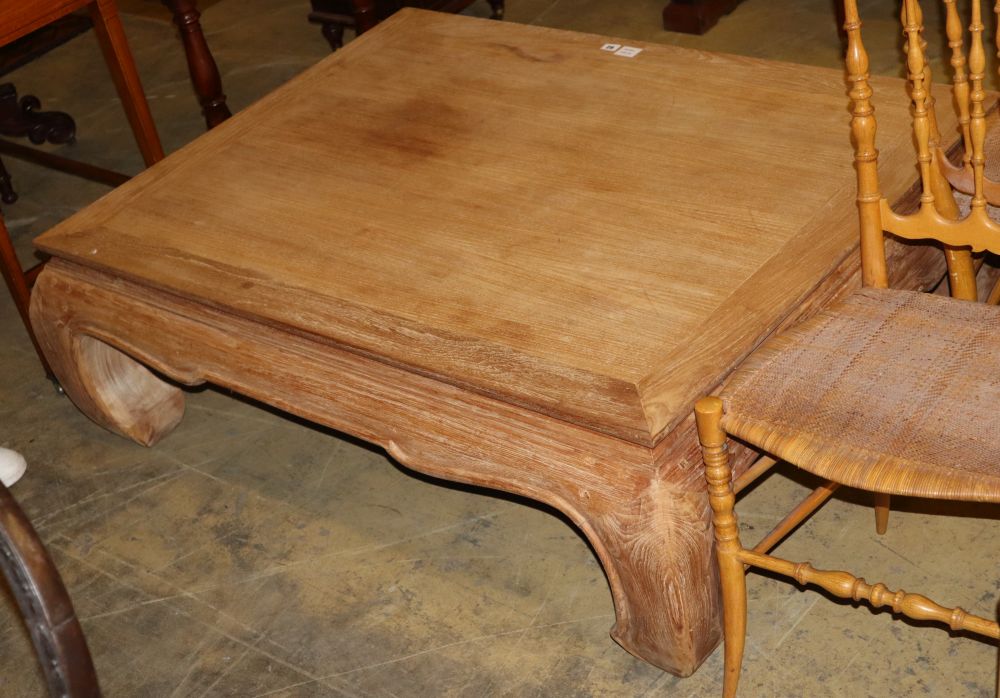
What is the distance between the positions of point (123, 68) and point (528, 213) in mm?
1100

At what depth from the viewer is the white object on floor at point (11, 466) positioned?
241 cm

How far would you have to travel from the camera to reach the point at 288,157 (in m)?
2.33

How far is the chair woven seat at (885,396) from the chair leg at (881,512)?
0.36 m

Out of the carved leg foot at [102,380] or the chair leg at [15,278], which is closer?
the carved leg foot at [102,380]

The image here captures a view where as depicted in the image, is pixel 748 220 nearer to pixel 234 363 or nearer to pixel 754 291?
pixel 754 291

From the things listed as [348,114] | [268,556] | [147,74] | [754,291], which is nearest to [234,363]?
[268,556]

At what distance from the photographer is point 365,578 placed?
209 centimetres

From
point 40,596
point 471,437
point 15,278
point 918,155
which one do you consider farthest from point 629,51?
point 40,596

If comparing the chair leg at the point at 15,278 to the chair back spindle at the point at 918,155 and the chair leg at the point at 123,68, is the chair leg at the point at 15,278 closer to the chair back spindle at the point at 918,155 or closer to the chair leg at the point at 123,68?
the chair leg at the point at 123,68

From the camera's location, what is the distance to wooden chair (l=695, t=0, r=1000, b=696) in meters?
1.46

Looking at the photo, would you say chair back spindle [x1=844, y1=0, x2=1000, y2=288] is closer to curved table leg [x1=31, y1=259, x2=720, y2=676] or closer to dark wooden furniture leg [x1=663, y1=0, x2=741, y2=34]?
curved table leg [x1=31, y1=259, x2=720, y2=676]

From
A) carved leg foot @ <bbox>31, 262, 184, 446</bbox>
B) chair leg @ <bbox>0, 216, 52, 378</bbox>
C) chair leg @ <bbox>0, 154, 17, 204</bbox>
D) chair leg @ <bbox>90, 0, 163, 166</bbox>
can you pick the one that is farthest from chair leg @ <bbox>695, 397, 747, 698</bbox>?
chair leg @ <bbox>0, 154, 17, 204</bbox>

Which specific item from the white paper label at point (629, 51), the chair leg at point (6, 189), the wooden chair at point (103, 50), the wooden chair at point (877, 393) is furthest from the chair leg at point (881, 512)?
the chair leg at point (6, 189)

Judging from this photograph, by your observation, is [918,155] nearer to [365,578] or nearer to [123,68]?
[365,578]
